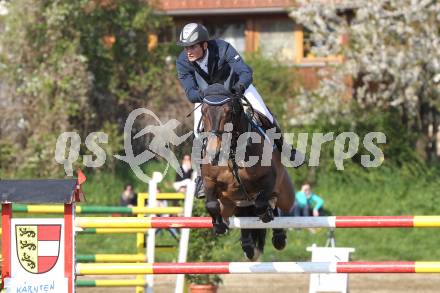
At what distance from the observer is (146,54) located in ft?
65.9

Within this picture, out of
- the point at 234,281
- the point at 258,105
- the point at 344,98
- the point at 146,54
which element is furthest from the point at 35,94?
the point at 258,105

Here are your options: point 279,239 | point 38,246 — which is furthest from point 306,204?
point 38,246

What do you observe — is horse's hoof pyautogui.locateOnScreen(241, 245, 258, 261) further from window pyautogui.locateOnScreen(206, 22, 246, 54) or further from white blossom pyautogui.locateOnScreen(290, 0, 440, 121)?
window pyautogui.locateOnScreen(206, 22, 246, 54)

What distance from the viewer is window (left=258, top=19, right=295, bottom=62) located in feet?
76.2

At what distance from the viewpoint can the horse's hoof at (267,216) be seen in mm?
7199

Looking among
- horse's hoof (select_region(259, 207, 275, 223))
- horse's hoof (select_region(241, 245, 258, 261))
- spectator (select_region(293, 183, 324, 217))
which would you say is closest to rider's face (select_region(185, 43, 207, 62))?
horse's hoof (select_region(259, 207, 275, 223))

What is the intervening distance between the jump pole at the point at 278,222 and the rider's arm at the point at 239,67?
1002 millimetres

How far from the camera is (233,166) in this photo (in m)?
7.02

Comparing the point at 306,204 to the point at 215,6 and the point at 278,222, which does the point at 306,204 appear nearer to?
the point at 215,6

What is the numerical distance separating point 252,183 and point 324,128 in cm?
1217

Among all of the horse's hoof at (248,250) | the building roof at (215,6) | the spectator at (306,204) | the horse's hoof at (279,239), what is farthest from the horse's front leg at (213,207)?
the building roof at (215,6)

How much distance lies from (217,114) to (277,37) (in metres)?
16.9

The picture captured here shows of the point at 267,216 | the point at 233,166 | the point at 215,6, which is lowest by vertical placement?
the point at 267,216

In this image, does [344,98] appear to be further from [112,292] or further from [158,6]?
[112,292]
